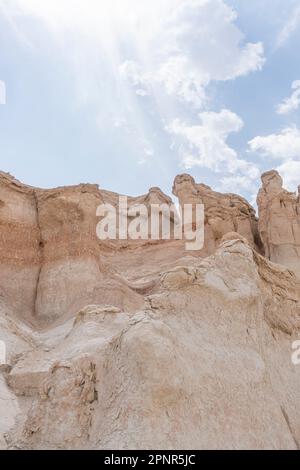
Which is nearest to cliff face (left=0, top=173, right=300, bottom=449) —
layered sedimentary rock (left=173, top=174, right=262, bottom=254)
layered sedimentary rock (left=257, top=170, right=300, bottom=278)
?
layered sedimentary rock (left=173, top=174, right=262, bottom=254)

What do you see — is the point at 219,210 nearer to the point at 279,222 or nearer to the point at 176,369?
the point at 279,222

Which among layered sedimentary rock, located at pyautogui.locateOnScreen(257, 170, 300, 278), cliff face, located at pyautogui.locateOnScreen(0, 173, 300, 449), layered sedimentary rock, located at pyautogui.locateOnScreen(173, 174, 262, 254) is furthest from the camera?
layered sedimentary rock, located at pyautogui.locateOnScreen(173, 174, 262, 254)

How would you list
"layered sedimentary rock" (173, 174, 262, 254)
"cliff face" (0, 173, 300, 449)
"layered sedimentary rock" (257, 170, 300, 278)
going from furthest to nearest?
1. "layered sedimentary rock" (173, 174, 262, 254)
2. "layered sedimentary rock" (257, 170, 300, 278)
3. "cliff face" (0, 173, 300, 449)

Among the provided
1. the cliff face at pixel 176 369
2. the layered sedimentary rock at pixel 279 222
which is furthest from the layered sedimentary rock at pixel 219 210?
the cliff face at pixel 176 369

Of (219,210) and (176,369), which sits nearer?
(176,369)

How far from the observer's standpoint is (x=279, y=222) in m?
21.2

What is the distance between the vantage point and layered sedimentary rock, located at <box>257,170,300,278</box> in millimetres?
20641

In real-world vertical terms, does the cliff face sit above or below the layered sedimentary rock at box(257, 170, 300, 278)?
below

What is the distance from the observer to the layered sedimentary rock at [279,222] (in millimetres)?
20641

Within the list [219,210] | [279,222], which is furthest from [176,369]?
[219,210]

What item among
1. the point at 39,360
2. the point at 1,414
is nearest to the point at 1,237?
the point at 39,360

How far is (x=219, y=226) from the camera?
2170 centimetres

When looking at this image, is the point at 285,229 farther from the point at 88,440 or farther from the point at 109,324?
the point at 88,440

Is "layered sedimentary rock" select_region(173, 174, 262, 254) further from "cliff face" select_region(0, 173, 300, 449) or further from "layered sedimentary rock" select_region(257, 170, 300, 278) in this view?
"cliff face" select_region(0, 173, 300, 449)
